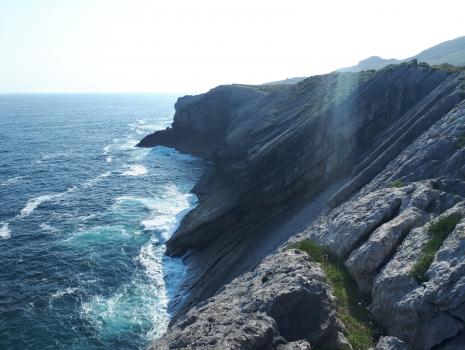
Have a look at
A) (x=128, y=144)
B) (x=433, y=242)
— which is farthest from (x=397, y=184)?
(x=128, y=144)

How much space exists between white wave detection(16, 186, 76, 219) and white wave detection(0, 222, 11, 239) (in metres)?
3.79

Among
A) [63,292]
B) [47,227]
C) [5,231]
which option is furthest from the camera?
[47,227]

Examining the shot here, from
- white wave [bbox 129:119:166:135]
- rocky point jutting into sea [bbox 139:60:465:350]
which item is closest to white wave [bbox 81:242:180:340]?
rocky point jutting into sea [bbox 139:60:465:350]

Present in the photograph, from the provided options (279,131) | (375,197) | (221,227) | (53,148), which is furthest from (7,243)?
(53,148)

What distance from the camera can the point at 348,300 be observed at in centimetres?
1938

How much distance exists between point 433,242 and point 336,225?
7721 mm

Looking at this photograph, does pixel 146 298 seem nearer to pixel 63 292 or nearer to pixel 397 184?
pixel 63 292

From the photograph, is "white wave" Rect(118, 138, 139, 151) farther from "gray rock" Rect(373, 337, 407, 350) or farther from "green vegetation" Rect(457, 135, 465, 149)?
"gray rock" Rect(373, 337, 407, 350)

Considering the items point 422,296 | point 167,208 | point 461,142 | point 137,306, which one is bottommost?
point 137,306

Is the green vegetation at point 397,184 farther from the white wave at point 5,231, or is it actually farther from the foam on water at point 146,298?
the white wave at point 5,231

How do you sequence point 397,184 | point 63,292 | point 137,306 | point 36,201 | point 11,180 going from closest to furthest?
1. point 397,184
2. point 137,306
3. point 63,292
4. point 36,201
5. point 11,180

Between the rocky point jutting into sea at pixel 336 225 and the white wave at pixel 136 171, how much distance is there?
1899cm

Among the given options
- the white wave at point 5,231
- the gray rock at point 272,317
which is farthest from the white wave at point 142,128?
the gray rock at point 272,317

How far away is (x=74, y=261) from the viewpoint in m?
48.2
